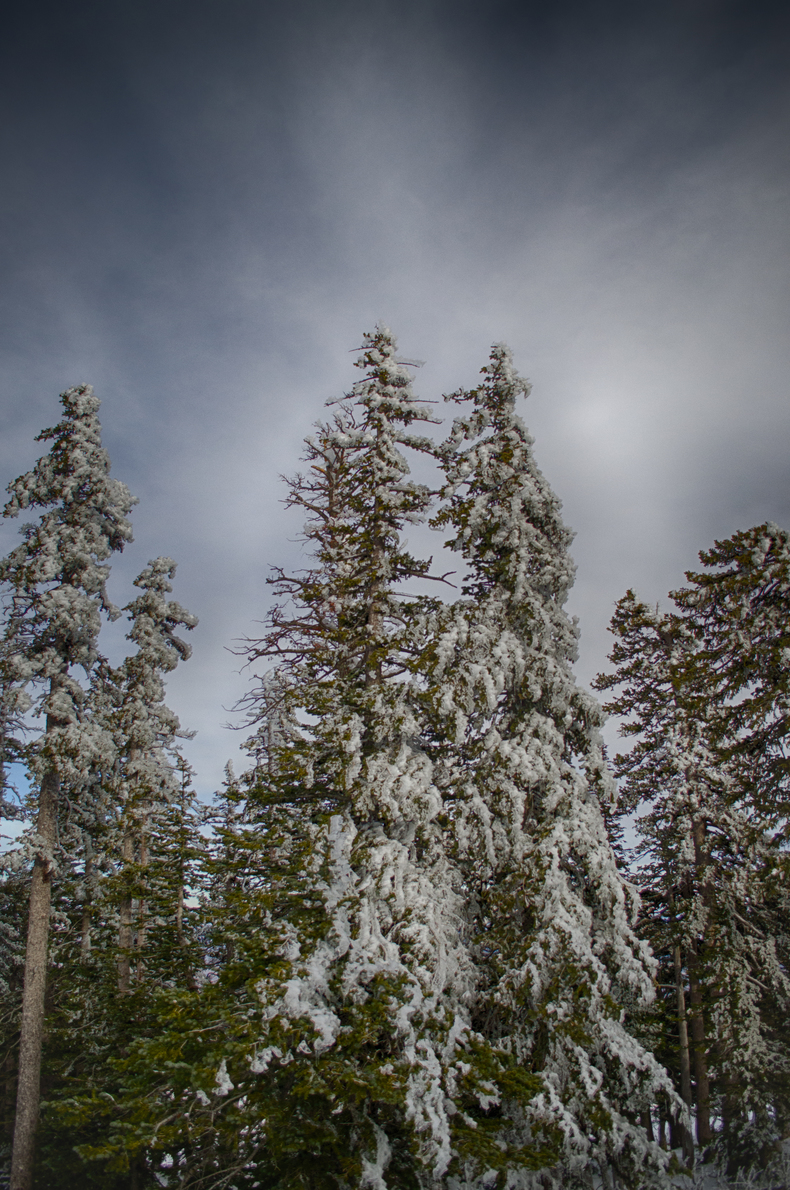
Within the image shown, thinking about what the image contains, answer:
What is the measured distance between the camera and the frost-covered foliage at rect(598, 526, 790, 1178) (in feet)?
37.6

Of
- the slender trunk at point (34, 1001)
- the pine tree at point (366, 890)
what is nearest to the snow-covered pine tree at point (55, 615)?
the slender trunk at point (34, 1001)

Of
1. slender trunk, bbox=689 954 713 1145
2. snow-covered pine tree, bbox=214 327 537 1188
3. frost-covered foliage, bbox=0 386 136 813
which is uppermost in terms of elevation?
frost-covered foliage, bbox=0 386 136 813

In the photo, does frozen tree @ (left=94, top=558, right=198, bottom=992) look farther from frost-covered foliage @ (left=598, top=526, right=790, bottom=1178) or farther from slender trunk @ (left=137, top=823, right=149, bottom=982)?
frost-covered foliage @ (left=598, top=526, right=790, bottom=1178)

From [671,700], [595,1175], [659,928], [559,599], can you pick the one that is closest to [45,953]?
[595,1175]

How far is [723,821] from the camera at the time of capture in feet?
50.2

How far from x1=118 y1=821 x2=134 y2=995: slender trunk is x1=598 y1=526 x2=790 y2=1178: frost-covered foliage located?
41.3 ft

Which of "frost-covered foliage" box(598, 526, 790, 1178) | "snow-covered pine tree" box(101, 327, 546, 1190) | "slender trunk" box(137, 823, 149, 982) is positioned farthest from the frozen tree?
"frost-covered foliage" box(598, 526, 790, 1178)

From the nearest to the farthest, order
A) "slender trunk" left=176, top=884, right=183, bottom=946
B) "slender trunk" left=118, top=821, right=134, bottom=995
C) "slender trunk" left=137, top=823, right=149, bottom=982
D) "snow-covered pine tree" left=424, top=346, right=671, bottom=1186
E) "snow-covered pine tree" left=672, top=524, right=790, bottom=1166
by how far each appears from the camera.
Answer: "snow-covered pine tree" left=424, top=346, right=671, bottom=1186 < "snow-covered pine tree" left=672, top=524, right=790, bottom=1166 < "slender trunk" left=118, top=821, right=134, bottom=995 < "slender trunk" left=137, top=823, right=149, bottom=982 < "slender trunk" left=176, top=884, right=183, bottom=946

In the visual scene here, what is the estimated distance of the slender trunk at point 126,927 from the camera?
15.8 m

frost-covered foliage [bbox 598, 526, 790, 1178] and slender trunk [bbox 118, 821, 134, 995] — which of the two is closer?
frost-covered foliage [bbox 598, 526, 790, 1178]

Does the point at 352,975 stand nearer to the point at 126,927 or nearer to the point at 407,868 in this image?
the point at 407,868

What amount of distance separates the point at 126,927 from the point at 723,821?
614 inches

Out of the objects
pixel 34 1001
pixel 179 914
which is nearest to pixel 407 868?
pixel 34 1001

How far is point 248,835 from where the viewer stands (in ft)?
41.3
